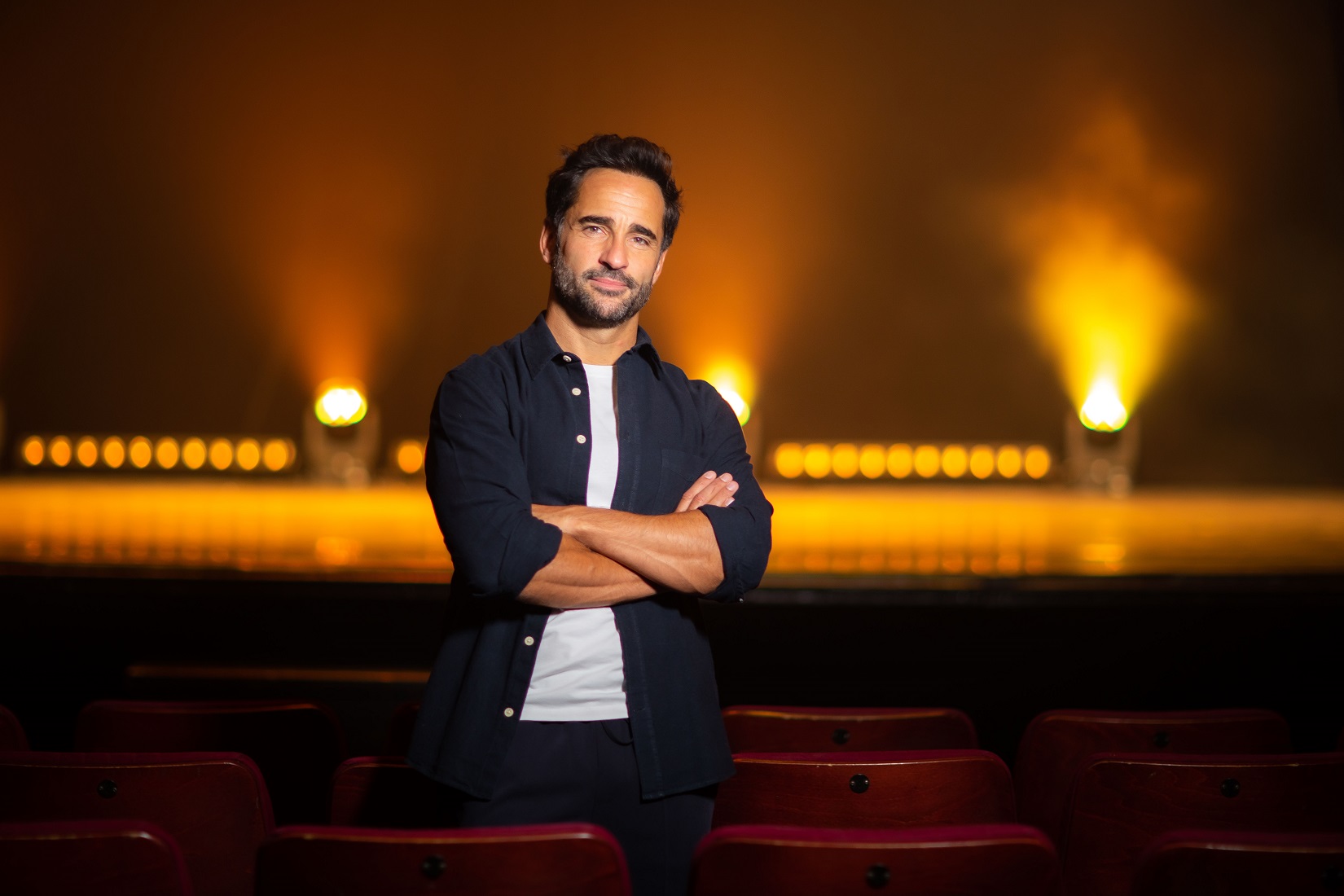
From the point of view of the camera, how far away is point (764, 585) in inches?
102

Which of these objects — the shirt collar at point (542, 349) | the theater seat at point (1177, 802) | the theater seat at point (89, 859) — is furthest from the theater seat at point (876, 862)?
the shirt collar at point (542, 349)

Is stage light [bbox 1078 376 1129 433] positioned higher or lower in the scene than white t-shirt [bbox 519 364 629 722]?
higher

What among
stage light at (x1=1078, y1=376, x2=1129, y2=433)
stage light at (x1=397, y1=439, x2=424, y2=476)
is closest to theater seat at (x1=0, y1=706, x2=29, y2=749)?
stage light at (x1=397, y1=439, x2=424, y2=476)

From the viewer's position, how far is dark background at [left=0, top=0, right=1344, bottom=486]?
6746 mm

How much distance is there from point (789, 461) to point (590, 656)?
5.53 m

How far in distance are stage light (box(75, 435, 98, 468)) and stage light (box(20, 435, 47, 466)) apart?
0.64 ft

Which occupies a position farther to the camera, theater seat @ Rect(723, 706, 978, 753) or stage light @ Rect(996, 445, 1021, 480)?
stage light @ Rect(996, 445, 1021, 480)

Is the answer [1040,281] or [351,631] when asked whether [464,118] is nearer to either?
[1040,281]

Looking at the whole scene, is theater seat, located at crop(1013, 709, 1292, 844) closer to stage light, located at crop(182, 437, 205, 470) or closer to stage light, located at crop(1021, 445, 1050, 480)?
stage light, located at crop(1021, 445, 1050, 480)

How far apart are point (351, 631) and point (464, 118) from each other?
4902 millimetres

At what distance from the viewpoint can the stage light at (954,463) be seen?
6.71 m

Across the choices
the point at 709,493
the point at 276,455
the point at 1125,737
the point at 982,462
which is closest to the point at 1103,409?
the point at 982,462

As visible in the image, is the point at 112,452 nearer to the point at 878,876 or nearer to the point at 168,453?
the point at 168,453

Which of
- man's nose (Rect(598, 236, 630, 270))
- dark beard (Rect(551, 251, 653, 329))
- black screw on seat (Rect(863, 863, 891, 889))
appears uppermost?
man's nose (Rect(598, 236, 630, 270))
